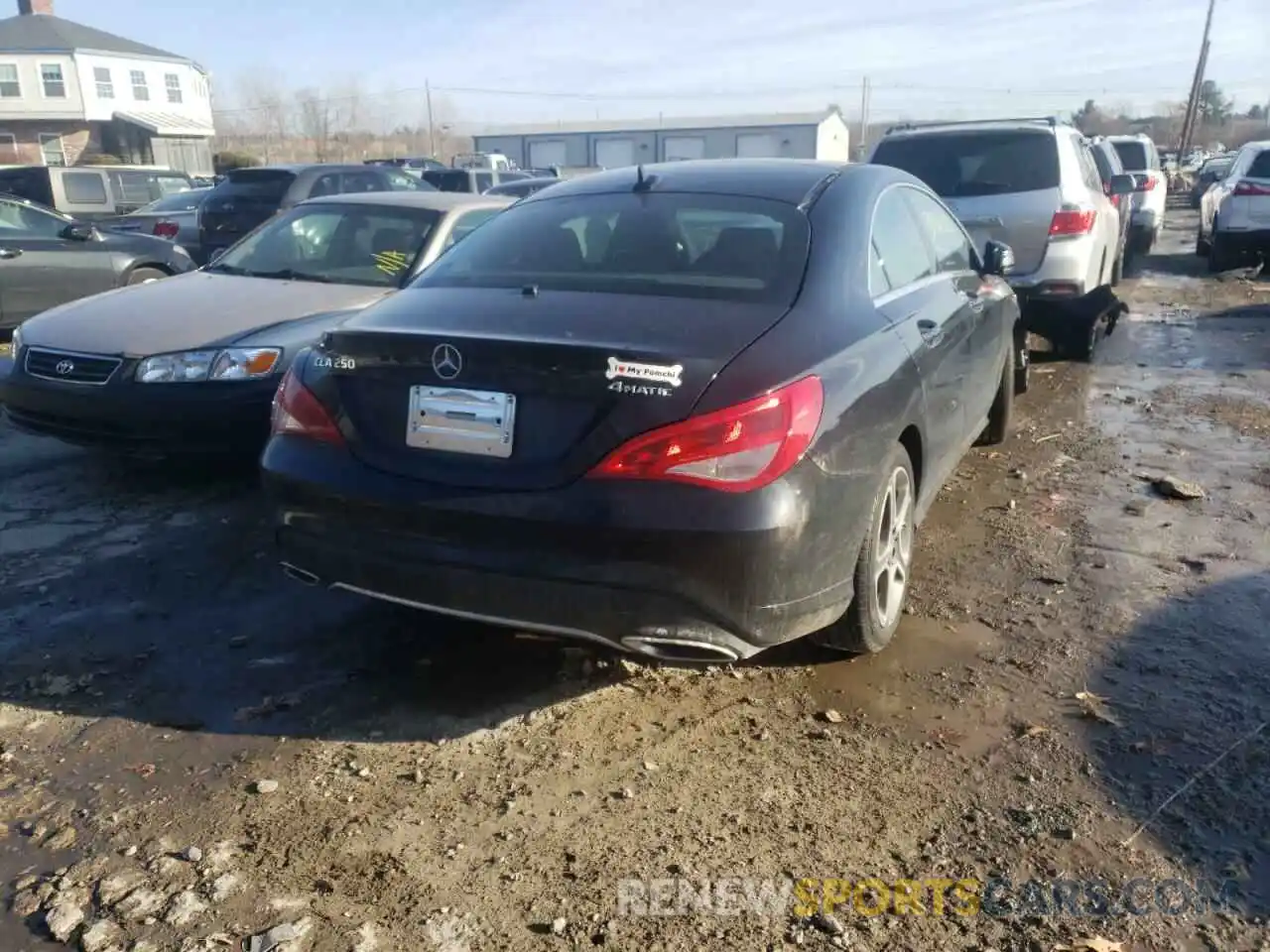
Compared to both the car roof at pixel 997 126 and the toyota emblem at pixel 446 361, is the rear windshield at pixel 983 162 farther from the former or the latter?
the toyota emblem at pixel 446 361

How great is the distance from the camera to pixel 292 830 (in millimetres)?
2764

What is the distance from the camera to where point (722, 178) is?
158 inches

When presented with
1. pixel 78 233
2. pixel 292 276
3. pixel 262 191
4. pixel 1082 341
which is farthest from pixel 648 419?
pixel 262 191

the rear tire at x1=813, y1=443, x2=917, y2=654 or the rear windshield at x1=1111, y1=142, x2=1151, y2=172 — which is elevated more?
the rear windshield at x1=1111, y1=142, x2=1151, y2=172

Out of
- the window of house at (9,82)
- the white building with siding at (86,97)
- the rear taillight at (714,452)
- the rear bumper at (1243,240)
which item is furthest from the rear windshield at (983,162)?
the window of house at (9,82)

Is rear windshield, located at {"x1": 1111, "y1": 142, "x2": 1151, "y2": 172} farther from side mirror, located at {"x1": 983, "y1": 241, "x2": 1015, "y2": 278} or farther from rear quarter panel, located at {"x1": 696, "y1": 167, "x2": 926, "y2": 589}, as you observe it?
rear quarter panel, located at {"x1": 696, "y1": 167, "x2": 926, "y2": 589}

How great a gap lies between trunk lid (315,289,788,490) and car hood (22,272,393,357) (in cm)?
239

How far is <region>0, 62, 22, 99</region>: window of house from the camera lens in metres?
45.7

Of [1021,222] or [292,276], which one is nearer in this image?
[292,276]

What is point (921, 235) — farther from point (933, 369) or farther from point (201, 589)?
point (201, 589)

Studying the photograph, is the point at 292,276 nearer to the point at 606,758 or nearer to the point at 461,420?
the point at 461,420

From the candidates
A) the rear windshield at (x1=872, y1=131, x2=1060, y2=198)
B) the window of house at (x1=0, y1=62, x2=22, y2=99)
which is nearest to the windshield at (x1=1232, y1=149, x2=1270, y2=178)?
the rear windshield at (x1=872, y1=131, x2=1060, y2=198)

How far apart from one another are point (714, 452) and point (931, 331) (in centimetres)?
159

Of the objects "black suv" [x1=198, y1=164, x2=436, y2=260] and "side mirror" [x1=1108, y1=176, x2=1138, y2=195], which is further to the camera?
"black suv" [x1=198, y1=164, x2=436, y2=260]
